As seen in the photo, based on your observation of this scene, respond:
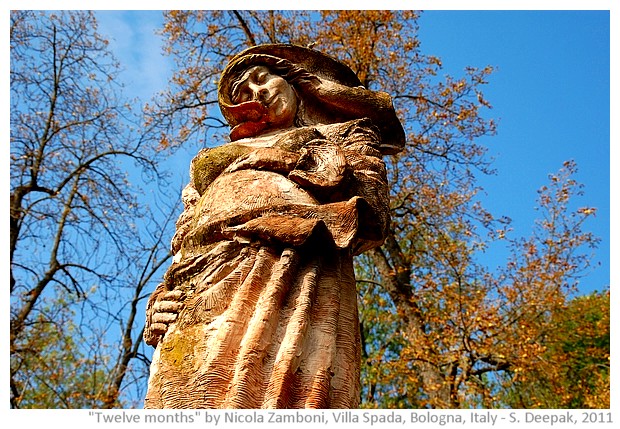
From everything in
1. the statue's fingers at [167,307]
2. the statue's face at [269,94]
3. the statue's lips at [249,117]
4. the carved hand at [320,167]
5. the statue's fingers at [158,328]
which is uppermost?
the statue's face at [269,94]

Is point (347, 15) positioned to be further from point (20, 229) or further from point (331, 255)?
point (331, 255)

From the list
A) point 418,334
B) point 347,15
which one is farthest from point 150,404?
point 347,15

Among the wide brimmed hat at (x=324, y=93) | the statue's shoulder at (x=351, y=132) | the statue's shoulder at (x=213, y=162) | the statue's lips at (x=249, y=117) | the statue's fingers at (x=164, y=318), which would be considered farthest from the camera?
the wide brimmed hat at (x=324, y=93)

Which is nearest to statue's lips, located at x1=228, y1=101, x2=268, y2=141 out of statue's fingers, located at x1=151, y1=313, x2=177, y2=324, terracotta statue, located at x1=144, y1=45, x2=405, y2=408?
terracotta statue, located at x1=144, y1=45, x2=405, y2=408

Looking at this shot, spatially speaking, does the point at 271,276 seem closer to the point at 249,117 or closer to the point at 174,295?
the point at 174,295

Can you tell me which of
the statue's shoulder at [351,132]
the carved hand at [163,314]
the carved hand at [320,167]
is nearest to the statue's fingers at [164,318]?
the carved hand at [163,314]

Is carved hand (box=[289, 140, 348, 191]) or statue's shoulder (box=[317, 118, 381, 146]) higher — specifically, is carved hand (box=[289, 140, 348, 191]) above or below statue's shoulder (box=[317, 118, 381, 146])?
below

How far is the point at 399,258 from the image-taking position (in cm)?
1306

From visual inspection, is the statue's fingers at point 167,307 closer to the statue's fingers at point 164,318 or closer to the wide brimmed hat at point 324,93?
the statue's fingers at point 164,318

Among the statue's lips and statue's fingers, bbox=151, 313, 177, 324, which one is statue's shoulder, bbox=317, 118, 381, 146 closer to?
the statue's lips

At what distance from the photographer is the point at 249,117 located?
476 cm

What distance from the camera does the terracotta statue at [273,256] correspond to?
3176 millimetres

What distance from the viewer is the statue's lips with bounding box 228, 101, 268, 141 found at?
15.5 ft

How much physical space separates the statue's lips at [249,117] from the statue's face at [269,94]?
33 mm
